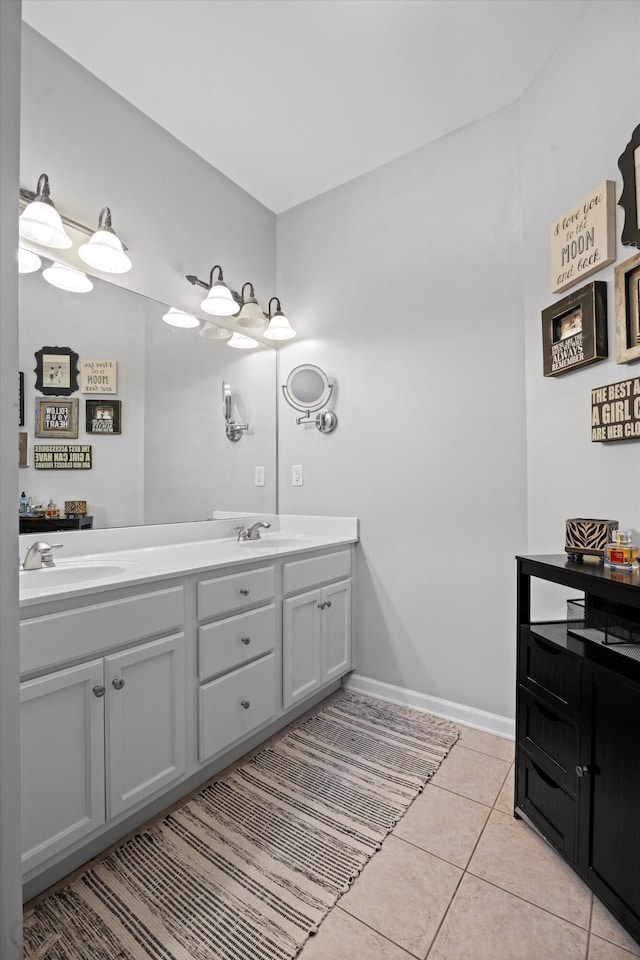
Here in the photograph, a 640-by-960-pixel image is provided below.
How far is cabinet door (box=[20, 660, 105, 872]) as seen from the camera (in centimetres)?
119

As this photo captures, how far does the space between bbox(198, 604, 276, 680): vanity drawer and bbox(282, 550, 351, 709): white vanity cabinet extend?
120 millimetres

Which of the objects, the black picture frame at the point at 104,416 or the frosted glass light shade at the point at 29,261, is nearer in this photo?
the frosted glass light shade at the point at 29,261

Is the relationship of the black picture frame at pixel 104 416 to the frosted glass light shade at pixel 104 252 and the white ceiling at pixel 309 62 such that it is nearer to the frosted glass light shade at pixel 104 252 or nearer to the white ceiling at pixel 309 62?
the frosted glass light shade at pixel 104 252

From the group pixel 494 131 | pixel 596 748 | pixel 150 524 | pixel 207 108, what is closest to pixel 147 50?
pixel 207 108

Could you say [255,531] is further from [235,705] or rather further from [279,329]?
[279,329]

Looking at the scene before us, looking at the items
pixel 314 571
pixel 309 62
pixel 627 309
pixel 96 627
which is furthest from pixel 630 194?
pixel 96 627

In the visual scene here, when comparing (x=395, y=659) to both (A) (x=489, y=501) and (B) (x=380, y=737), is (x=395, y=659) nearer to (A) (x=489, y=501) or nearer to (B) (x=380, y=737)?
(B) (x=380, y=737)

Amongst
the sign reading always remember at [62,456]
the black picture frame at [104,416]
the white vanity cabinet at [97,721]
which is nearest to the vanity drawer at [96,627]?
the white vanity cabinet at [97,721]

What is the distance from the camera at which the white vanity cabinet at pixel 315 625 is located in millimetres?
2098

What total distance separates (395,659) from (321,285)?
81.8 inches

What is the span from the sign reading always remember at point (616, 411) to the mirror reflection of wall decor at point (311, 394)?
1321 millimetres

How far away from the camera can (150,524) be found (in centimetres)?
212

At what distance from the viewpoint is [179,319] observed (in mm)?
2283

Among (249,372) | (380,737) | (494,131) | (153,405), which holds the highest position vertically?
(494,131)
